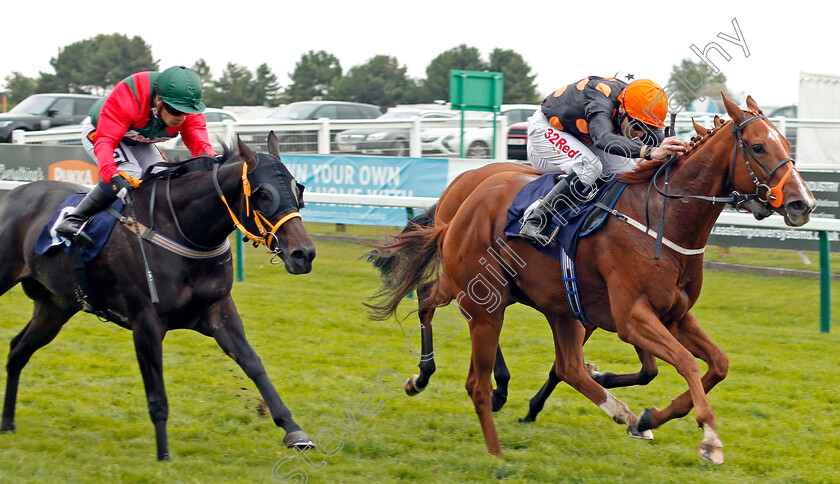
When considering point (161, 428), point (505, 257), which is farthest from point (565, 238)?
point (161, 428)

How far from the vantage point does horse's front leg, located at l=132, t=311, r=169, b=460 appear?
432cm

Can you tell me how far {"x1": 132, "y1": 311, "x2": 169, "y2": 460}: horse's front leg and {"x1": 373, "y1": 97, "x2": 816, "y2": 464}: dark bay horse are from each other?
165 cm

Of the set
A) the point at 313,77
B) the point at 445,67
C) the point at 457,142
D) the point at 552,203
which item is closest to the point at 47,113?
the point at 457,142

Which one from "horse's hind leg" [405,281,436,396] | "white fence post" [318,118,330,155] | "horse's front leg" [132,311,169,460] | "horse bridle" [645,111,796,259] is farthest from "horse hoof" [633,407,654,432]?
"white fence post" [318,118,330,155]

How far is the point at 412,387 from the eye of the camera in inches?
222

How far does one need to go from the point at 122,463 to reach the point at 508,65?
46532mm

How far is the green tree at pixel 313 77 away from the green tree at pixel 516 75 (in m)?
9.40

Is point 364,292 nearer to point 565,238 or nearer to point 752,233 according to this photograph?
point 752,233

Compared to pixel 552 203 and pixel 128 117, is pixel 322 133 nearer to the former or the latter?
pixel 128 117

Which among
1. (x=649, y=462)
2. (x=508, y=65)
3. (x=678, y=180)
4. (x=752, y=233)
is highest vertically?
(x=508, y=65)

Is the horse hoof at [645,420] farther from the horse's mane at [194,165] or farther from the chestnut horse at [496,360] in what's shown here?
the horse's mane at [194,165]

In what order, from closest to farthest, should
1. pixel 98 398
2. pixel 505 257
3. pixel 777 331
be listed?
pixel 505 257 < pixel 98 398 < pixel 777 331

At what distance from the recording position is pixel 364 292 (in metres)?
9.23

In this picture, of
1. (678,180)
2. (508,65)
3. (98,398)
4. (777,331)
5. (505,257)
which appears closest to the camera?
(678,180)
